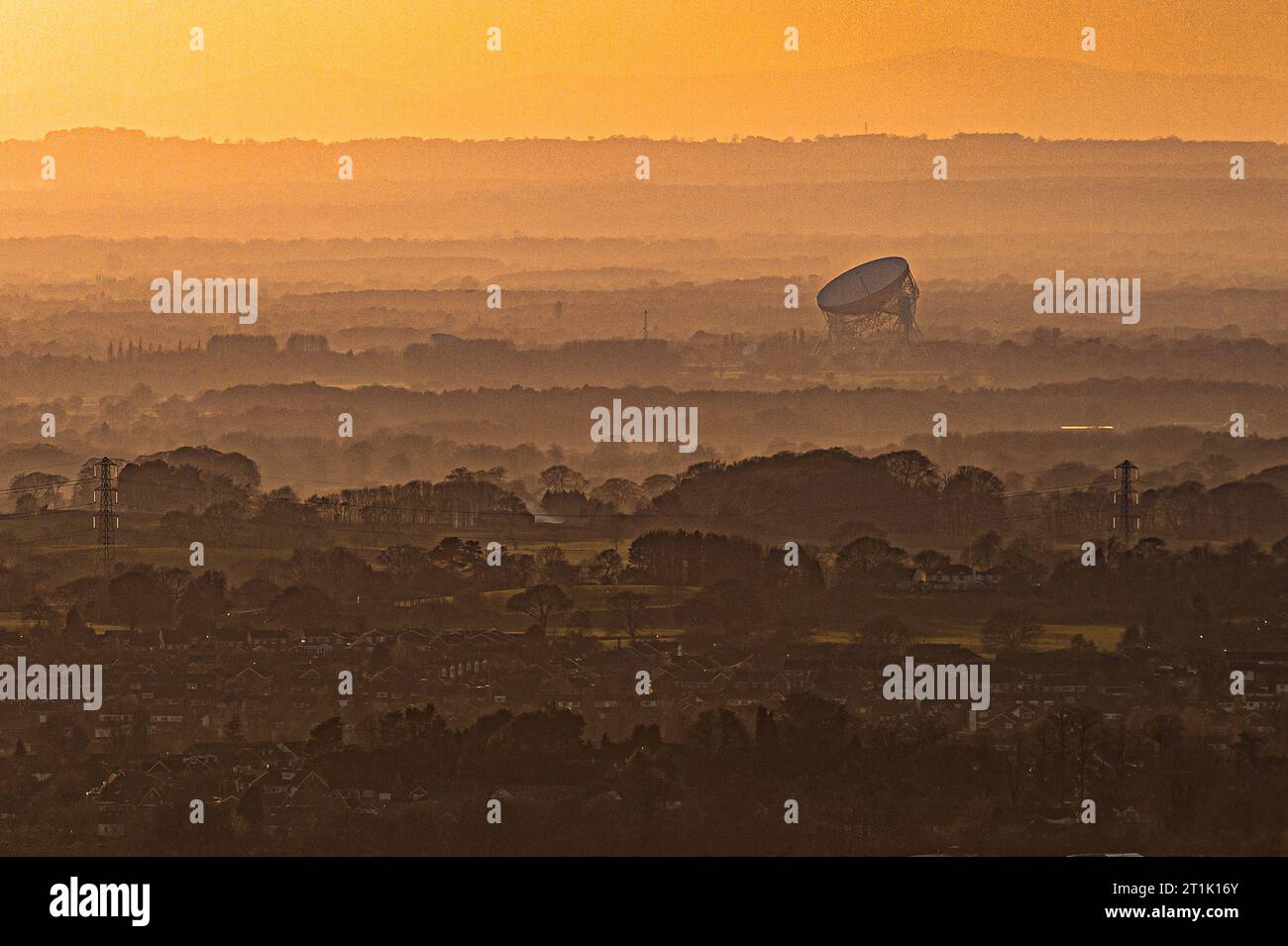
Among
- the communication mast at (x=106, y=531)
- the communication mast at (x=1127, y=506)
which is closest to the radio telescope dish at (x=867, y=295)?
the communication mast at (x=1127, y=506)

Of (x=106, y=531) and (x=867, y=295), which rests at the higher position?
(x=867, y=295)

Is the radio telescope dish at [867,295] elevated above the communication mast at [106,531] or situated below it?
above

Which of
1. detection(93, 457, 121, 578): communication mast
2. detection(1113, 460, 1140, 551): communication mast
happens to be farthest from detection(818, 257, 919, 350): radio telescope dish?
detection(93, 457, 121, 578): communication mast

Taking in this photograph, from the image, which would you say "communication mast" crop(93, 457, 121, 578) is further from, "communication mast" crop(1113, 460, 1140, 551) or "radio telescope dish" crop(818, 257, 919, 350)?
"communication mast" crop(1113, 460, 1140, 551)

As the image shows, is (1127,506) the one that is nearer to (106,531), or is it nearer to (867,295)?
(867,295)

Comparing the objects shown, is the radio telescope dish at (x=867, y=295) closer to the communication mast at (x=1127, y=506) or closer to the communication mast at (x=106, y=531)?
the communication mast at (x=1127, y=506)

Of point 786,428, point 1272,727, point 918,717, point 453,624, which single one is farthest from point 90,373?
point 1272,727

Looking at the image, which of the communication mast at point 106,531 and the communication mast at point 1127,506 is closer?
the communication mast at point 106,531

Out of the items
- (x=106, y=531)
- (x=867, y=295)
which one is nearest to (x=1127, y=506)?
(x=867, y=295)

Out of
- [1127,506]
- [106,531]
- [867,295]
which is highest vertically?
[867,295]
